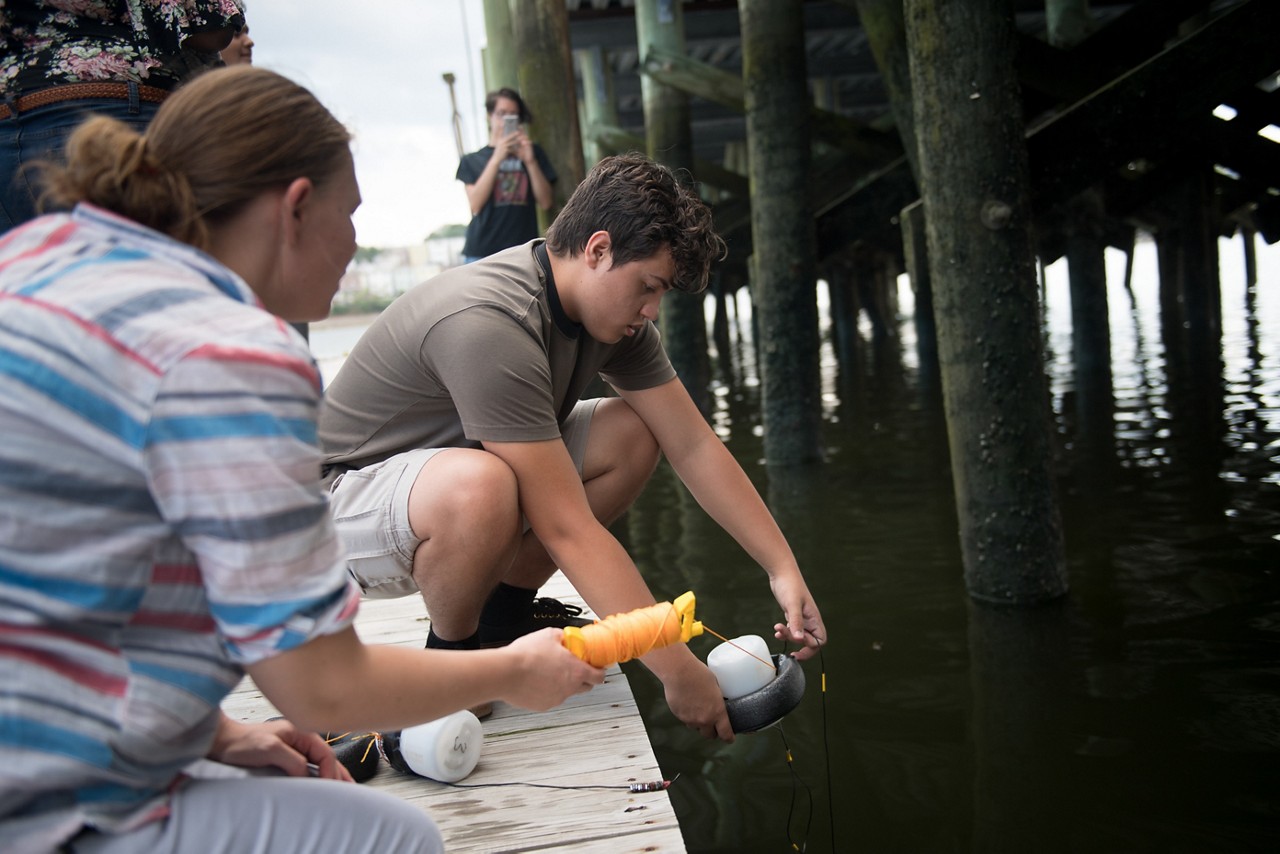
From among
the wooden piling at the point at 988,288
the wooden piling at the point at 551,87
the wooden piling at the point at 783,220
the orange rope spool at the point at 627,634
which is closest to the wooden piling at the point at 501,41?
the wooden piling at the point at 783,220

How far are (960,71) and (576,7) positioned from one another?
28.9ft

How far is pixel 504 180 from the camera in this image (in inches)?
224

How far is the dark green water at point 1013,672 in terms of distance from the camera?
273cm

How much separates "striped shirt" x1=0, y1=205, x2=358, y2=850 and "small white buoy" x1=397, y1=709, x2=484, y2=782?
0.94 meters

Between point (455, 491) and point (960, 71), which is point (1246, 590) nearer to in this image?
point (960, 71)

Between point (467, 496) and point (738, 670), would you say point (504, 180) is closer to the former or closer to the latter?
point (467, 496)

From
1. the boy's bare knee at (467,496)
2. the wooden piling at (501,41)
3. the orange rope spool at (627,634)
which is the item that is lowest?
the orange rope spool at (627,634)

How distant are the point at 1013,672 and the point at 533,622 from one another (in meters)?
1.62

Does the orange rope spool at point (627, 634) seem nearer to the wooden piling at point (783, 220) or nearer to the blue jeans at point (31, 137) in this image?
the blue jeans at point (31, 137)

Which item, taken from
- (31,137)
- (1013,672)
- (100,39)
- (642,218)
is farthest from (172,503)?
(1013,672)

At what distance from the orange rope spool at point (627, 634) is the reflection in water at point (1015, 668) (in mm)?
1183

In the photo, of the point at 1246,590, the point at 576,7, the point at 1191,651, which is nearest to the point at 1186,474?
the point at 1246,590

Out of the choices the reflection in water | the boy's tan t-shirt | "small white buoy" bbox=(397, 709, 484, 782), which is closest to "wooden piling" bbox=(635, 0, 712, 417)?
the reflection in water

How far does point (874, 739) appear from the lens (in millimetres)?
3207
